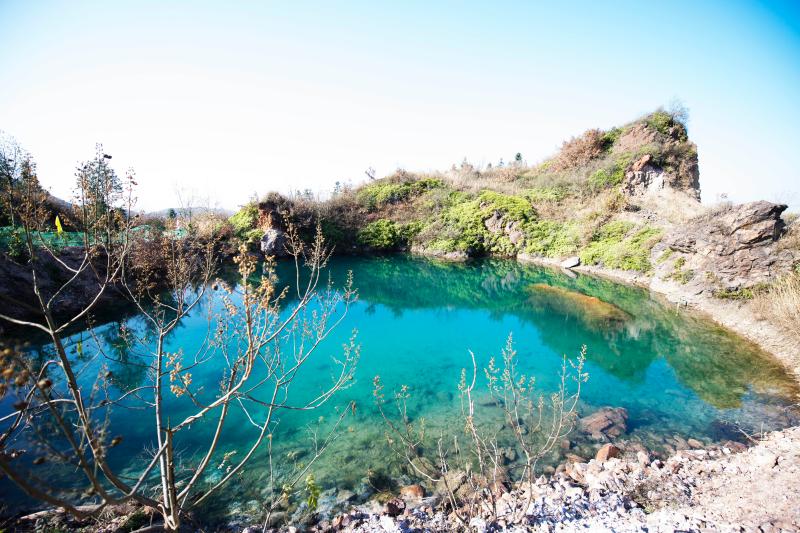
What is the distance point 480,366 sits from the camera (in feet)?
30.8

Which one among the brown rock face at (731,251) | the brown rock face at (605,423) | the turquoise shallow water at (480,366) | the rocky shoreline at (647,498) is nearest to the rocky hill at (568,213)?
the brown rock face at (731,251)

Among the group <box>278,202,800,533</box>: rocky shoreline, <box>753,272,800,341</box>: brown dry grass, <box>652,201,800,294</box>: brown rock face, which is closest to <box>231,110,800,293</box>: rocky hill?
<box>652,201,800,294</box>: brown rock face

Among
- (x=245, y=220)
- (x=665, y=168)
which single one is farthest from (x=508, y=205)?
(x=245, y=220)

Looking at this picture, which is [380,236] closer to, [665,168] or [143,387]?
[665,168]

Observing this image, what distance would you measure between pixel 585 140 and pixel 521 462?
1157 inches

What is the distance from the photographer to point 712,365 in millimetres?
9188

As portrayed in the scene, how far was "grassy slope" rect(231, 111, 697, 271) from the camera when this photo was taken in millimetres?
22031

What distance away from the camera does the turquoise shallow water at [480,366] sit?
6325 millimetres

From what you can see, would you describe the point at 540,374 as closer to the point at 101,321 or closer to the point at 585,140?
the point at 101,321

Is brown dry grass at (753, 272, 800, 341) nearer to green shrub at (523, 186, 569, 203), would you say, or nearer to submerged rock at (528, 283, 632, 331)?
submerged rock at (528, 283, 632, 331)

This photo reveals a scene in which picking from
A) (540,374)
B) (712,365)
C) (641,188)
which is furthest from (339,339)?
(641,188)

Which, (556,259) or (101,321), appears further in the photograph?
(556,259)

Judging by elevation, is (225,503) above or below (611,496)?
below

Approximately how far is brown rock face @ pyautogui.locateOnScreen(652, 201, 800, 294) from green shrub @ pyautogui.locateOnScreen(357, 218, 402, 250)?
660 inches
